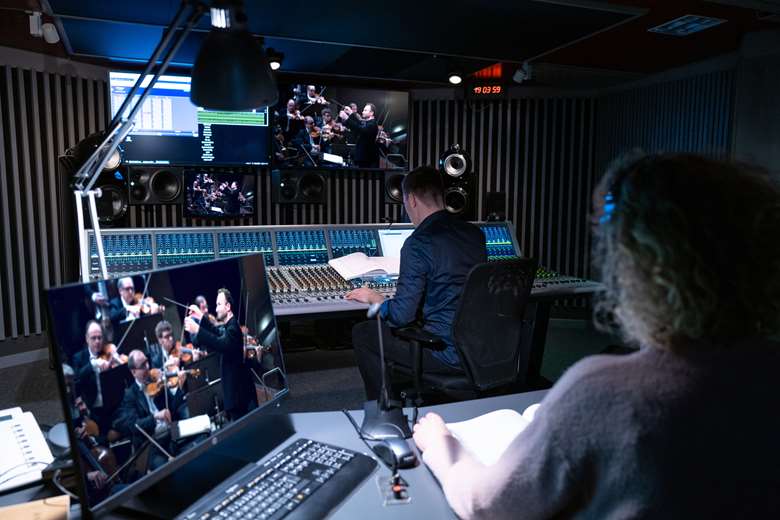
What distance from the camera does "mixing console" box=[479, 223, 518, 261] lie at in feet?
13.0

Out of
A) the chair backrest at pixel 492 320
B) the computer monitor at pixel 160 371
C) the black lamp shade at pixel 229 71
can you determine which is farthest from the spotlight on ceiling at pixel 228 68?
the chair backrest at pixel 492 320

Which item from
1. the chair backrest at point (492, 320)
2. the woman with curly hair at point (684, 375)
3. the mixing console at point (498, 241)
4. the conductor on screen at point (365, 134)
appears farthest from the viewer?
the conductor on screen at point (365, 134)

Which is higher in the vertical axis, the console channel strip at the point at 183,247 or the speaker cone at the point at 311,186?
the speaker cone at the point at 311,186

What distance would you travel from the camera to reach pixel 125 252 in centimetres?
319

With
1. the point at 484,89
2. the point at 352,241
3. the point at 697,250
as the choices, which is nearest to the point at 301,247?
the point at 352,241

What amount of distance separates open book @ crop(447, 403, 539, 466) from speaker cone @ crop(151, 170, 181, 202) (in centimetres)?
332

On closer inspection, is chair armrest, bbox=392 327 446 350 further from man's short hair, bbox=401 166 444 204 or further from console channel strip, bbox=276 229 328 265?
console channel strip, bbox=276 229 328 265

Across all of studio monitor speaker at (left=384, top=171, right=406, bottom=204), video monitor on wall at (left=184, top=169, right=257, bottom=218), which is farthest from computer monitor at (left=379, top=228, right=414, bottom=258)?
video monitor on wall at (left=184, top=169, right=257, bottom=218)

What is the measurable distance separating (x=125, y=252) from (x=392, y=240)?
61.8 inches

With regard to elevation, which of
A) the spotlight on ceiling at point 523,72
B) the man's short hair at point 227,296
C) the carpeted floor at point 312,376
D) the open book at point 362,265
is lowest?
the carpeted floor at point 312,376

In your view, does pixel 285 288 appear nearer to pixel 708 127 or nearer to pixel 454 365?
pixel 454 365

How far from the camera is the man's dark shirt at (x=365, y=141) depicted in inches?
182

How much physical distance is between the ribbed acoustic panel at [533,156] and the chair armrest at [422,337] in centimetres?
363

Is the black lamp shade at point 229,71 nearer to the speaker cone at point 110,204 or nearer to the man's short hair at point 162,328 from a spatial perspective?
the man's short hair at point 162,328
